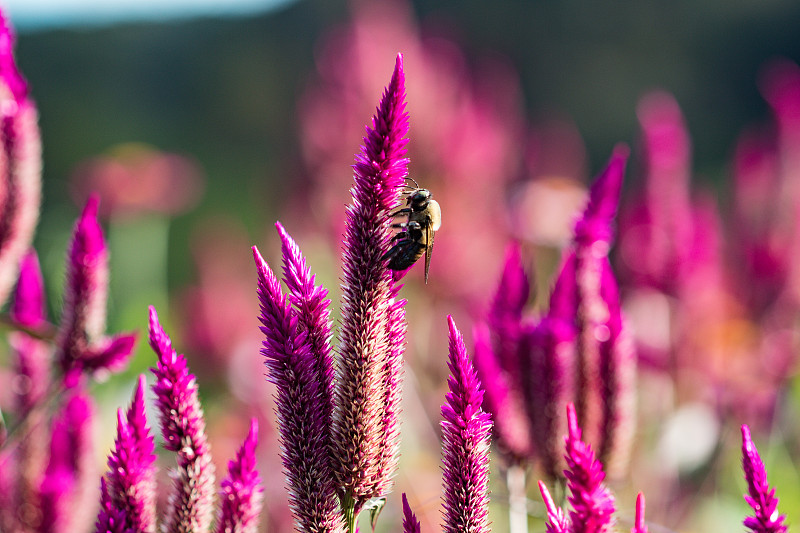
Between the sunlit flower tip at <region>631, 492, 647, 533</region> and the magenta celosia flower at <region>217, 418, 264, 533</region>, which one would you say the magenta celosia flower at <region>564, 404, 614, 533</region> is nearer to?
the sunlit flower tip at <region>631, 492, 647, 533</region>

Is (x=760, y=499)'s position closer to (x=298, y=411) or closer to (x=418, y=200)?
(x=298, y=411)

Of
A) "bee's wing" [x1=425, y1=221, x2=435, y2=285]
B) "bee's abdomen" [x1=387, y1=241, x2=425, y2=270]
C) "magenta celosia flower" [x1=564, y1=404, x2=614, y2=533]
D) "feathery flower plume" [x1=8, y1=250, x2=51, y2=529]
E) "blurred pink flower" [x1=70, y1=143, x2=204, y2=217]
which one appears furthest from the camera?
"blurred pink flower" [x1=70, y1=143, x2=204, y2=217]

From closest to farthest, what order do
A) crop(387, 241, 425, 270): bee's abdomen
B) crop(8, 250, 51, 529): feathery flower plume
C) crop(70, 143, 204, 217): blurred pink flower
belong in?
crop(387, 241, 425, 270): bee's abdomen, crop(8, 250, 51, 529): feathery flower plume, crop(70, 143, 204, 217): blurred pink flower

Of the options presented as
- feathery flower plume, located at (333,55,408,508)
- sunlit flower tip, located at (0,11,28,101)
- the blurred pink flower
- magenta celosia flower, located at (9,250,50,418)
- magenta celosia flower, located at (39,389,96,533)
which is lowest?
the blurred pink flower

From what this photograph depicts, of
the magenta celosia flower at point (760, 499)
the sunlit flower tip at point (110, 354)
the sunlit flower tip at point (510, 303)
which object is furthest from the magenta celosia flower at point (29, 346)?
the magenta celosia flower at point (760, 499)

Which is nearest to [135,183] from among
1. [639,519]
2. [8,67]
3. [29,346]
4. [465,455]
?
[29,346]

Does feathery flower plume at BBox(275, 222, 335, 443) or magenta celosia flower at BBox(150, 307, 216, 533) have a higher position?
feathery flower plume at BBox(275, 222, 335, 443)

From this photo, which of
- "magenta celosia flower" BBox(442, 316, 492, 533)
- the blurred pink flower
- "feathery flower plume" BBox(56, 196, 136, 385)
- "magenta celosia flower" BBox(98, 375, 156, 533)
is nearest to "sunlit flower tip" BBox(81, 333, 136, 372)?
"feathery flower plume" BBox(56, 196, 136, 385)
